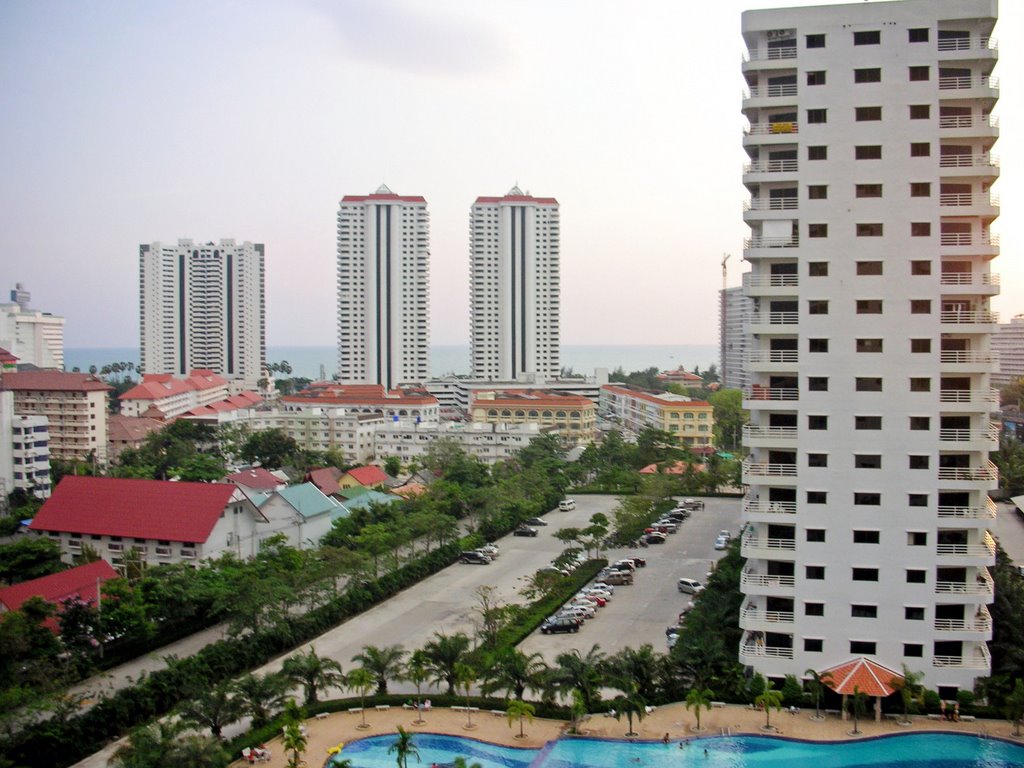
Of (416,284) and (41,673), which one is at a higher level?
(416,284)

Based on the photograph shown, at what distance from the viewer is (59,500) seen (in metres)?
24.7

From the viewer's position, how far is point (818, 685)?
14508 mm

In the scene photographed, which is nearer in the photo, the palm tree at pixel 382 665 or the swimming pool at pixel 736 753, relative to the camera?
the swimming pool at pixel 736 753

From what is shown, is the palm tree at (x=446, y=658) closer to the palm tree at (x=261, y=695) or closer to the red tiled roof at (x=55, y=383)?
the palm tree at (x=261, y=695)

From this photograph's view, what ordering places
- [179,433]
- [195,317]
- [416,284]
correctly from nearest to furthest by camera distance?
[179,433] → [416,284] → [195,317]

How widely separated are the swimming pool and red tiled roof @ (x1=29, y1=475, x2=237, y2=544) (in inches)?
421

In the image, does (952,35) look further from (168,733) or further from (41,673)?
(41,673)

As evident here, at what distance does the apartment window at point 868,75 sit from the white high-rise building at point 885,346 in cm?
2

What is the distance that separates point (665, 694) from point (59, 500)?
18.0 metres

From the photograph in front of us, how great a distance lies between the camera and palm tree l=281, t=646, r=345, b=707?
49.1 ft

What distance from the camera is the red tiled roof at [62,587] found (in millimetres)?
17625

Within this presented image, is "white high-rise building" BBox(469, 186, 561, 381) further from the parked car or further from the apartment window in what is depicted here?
the apartment window

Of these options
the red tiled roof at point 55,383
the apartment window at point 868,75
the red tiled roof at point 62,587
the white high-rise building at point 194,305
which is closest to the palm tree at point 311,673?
the red tiled roof at point 62,587

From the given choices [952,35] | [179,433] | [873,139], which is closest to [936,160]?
[873,139]
